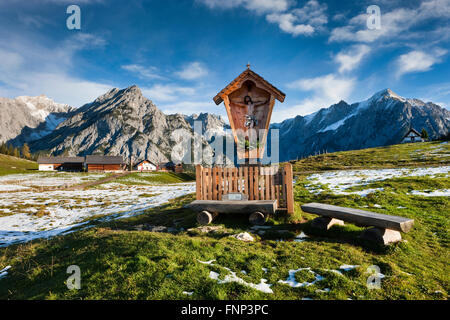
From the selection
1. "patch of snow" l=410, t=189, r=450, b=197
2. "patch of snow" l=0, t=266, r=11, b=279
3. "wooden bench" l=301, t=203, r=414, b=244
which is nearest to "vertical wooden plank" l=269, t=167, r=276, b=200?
"wooden bench" l=301, t=203, r=414, b=244

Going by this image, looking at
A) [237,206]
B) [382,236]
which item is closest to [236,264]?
[237,206]

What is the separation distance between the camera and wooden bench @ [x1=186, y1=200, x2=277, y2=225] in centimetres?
871

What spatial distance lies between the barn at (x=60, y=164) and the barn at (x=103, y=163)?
1094 centimetres

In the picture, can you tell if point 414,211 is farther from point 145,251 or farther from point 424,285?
point 145,251

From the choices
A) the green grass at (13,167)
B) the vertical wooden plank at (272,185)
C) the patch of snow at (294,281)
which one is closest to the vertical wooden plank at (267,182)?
the vertical wooden plank at (272,185)

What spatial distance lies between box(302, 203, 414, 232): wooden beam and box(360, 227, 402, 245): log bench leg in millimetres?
271

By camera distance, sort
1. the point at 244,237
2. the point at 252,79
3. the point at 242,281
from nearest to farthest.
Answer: the point at 242,281 < the point at 244,237 < the point at 252,79

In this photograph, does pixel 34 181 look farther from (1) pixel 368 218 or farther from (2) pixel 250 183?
(1) pixel 368 218

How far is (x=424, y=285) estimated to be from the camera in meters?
4.89

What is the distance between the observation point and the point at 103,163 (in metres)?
101

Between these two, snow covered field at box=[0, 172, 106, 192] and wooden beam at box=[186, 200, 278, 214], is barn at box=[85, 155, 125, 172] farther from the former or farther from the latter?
wooden beam at box=[186, 200, 278, 214]

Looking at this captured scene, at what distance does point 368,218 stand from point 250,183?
4.54 meters
